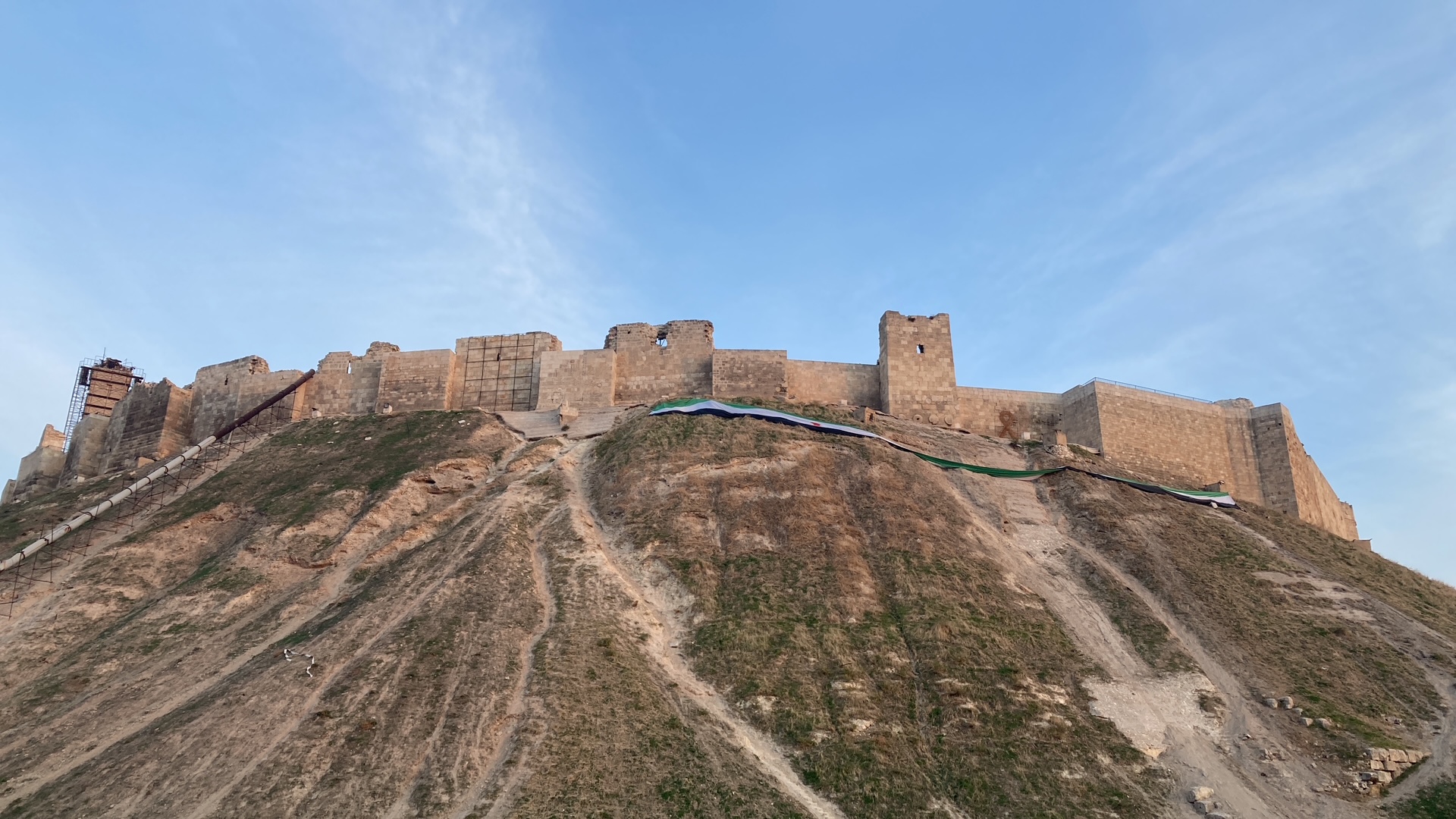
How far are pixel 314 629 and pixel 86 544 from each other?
11544 millimetres

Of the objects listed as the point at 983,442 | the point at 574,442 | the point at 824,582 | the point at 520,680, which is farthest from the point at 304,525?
the point at 983,442

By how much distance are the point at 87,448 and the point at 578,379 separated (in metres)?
21.7

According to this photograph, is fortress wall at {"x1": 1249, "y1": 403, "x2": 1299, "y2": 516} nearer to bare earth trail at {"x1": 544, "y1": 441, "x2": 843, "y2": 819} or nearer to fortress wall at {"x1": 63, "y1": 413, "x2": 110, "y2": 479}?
bare earth trail at {"x1": 544, "y1": 441, "x2": 843, "y2": 819}

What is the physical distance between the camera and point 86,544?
30.7 m

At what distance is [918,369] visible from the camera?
4075 cm

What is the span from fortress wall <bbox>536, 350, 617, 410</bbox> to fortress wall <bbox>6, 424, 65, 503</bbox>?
21.7 m

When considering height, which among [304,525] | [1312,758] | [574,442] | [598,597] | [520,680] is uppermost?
[574,442]

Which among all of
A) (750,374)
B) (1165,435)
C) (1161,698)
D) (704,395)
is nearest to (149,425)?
(704,395)

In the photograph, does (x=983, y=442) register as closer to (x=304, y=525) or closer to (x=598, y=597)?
(x=598, y=597)

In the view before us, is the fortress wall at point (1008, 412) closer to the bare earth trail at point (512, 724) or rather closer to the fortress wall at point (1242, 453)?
the fortress wall at point (1242, 453)

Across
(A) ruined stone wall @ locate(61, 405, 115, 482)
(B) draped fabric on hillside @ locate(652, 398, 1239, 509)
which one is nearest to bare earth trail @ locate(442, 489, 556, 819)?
(B) draped fabric on hillside @ locate(652, 398, 1239, 509)

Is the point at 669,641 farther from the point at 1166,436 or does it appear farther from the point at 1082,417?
the point at 1166,436

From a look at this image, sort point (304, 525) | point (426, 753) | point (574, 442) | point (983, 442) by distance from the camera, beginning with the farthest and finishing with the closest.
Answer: point (983, 442) < point (574, 442) < point (304, 525) < point (426, 753)

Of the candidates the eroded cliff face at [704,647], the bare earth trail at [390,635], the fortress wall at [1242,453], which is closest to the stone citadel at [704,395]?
the fortress wall at [1242,453]
